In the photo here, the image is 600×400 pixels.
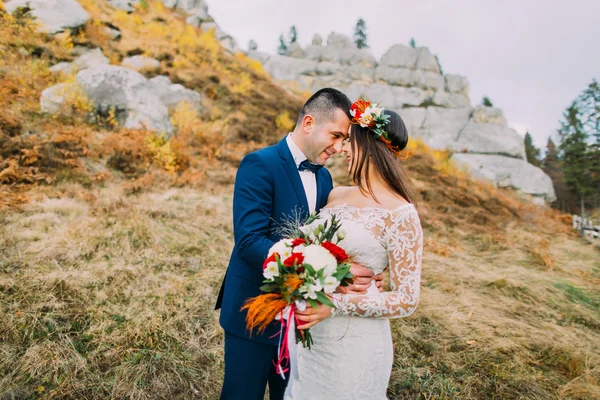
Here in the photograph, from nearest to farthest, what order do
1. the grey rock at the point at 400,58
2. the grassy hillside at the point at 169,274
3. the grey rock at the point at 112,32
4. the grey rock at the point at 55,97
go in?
the grassy hillside at the point at 169,274 < the grey rock at the point at 55,97 < the grey rock at the point at 112,32 < the grey rock at the point at 400,58

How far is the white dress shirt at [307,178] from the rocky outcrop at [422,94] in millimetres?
25340

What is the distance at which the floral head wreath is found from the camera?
6.75 ft

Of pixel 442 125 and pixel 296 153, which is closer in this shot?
pixel 296 153

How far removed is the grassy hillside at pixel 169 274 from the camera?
307 centimetres

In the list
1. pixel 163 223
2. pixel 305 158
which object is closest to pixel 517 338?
pixel 305 158

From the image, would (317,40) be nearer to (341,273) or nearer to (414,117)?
(414,117)

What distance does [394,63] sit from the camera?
141 feet

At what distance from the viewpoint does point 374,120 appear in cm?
207

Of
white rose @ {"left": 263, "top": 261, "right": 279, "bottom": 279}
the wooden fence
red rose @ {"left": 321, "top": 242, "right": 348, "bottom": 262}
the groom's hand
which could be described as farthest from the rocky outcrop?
white rose @ {"left": 263, "top": 261, "right": 279, "bottom": 279}

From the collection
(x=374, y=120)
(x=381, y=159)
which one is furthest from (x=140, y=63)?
(x=381, y=159)

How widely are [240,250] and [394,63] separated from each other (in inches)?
1855

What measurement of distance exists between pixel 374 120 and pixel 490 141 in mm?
32370

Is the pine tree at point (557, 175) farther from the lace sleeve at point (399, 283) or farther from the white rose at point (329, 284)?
the white rose at point (329, 284)

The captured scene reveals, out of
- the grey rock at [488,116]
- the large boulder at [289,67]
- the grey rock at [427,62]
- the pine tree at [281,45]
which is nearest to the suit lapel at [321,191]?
the grey rock at [488,116]
